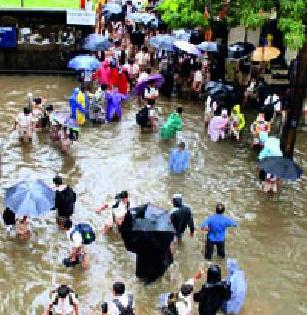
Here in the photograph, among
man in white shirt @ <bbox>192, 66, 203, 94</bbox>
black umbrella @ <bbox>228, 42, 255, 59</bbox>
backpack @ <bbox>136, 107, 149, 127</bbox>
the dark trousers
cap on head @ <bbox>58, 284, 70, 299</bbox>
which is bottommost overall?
the dark trousers

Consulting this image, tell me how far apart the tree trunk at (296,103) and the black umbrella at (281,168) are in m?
2.36

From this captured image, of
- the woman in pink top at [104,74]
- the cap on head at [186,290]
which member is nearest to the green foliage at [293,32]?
the woman in pink top at [104,74]

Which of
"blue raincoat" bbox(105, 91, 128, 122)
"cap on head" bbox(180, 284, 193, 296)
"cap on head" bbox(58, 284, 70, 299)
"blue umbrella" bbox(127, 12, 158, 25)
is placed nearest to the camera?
"cap on head" bbox(58, 284, 70, 299)

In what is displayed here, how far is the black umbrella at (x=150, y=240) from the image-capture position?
11289 millimetres

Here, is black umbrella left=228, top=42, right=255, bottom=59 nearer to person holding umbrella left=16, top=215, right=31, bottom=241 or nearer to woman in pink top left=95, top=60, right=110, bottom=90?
woman in pink top left=95, top=60, right=110, bottom=90

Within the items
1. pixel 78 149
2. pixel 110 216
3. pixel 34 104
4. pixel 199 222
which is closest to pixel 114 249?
pixel 110 216

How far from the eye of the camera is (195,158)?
56.9 feet

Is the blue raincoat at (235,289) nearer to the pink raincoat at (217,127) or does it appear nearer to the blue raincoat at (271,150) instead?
the blue raincoat at (271,150)

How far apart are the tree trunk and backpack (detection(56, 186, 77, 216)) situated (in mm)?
6340

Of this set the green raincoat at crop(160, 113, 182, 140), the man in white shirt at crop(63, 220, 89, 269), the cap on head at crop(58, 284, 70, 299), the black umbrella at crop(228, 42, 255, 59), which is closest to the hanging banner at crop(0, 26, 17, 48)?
the black umbrella at crop(228, 42, 255, 59)

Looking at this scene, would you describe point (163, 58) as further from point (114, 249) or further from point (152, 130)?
point (114, 249)

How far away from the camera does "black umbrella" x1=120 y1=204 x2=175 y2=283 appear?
37.0 feet

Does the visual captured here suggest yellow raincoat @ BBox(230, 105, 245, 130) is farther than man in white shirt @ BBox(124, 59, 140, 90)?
No

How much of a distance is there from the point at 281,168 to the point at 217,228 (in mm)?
2777
